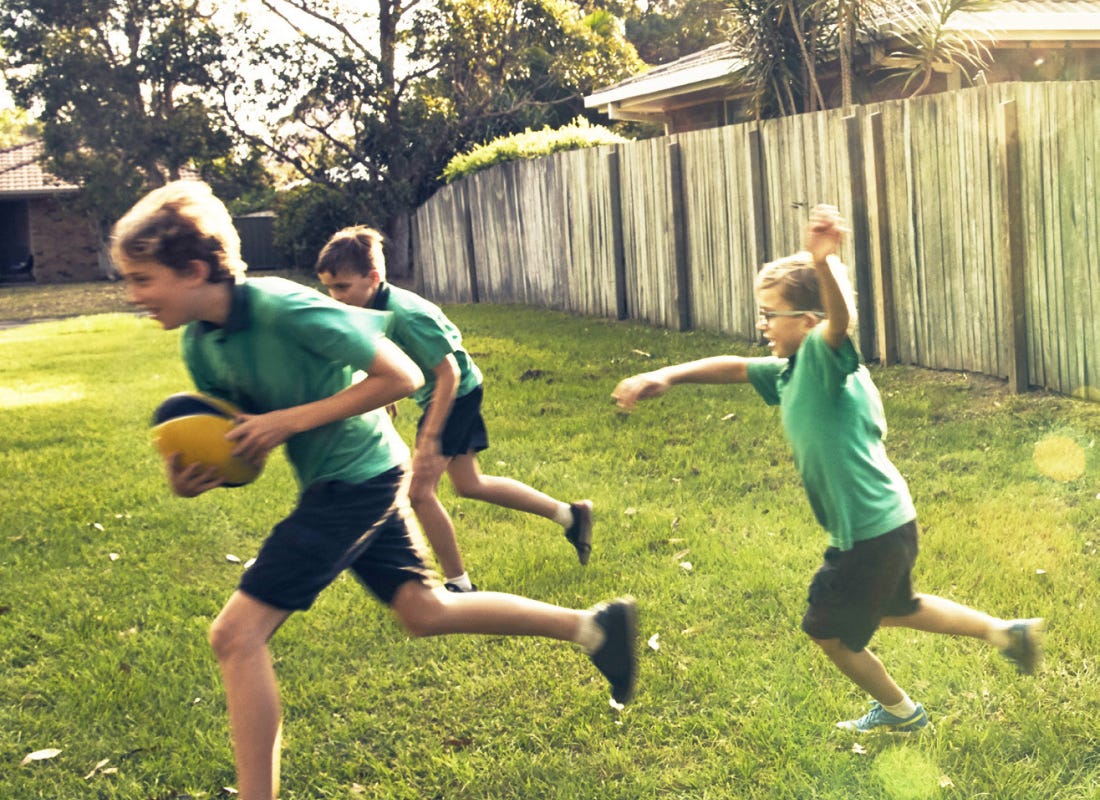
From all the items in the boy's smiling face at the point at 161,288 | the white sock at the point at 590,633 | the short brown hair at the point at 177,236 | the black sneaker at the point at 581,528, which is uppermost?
the short brown hair at the point at 177,236

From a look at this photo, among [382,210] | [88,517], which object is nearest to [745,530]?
[88,517]

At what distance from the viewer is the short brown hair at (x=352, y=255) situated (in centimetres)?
474

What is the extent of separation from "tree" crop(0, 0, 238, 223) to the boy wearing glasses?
1157 inches

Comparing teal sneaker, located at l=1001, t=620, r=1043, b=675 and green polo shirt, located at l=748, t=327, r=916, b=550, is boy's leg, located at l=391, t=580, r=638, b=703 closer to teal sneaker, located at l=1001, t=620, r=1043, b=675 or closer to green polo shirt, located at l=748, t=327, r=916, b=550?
green polo shirt, located at l=748, t=327, r=916, b=550

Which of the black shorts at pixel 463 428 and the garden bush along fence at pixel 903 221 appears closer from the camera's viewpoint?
the black shorts at pixel 463 428

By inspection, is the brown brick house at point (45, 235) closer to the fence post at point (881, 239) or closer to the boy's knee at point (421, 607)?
the fence post at point (881, 239)

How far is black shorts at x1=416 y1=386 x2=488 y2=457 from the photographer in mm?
5234

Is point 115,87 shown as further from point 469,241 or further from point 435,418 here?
point 435,418

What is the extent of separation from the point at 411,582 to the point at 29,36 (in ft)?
113

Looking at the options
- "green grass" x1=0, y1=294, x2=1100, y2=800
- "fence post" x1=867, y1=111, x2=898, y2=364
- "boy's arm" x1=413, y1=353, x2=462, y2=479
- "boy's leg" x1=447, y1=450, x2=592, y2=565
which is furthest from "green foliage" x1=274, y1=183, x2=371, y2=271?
"boy's arm" x1=413, y1=353, x2=462, y2=479

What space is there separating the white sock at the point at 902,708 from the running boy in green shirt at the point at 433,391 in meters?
1.91

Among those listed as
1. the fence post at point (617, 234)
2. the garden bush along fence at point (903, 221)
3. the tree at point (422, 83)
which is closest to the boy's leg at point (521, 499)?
the garden bush along fence at point (903, 221)

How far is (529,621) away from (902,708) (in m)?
1.12

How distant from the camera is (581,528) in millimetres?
5457
